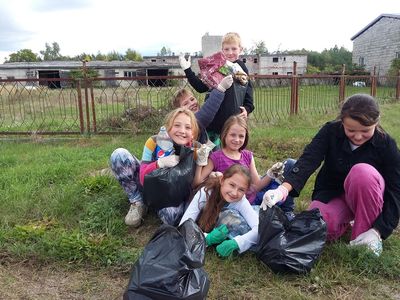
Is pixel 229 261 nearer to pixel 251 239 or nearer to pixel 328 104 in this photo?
pixel 251 239

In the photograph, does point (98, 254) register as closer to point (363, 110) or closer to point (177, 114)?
point (177, 114)

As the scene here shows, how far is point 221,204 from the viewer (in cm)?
294

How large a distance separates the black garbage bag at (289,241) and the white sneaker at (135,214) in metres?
1.12

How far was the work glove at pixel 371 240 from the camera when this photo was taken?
8.78 feet

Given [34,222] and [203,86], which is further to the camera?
[203,86]

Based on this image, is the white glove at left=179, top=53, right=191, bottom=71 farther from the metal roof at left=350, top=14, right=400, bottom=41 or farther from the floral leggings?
the metal roof at left=350, top=14, right=400, bottom=41

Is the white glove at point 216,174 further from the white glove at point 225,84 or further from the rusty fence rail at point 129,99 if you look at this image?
the rusty fence rail at point 129,99

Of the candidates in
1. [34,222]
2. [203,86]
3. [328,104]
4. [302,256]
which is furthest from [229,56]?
[328,104]

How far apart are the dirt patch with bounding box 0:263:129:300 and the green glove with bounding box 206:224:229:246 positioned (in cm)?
62

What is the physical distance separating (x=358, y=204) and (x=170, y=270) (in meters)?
1.47

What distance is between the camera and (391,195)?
2703mm

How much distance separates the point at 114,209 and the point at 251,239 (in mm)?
1313

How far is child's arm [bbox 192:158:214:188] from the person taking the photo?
311cm

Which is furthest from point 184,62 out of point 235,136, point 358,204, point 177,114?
point 358,204
